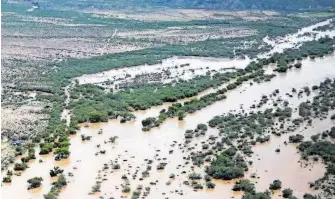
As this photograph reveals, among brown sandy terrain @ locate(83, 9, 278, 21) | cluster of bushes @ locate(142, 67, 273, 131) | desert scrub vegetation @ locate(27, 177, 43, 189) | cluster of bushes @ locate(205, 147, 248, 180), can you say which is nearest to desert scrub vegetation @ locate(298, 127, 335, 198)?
cluster of bushes @ locate(205, 147, 248, 180)

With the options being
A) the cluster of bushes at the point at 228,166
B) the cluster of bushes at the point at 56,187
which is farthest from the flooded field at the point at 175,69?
the cluster of bushes at the point at 56,187

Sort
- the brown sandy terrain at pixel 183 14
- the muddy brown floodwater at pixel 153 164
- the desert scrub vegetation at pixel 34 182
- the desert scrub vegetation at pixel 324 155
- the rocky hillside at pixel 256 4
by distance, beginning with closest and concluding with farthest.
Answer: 1. the desert scrub vegetation at pixel 324 155
2. the muddy brown floodwater at pixel 153 164
3. the desert scrub vegetation at pixel 34 182
4. the brown sandy terrain at pixel 183 14
5. the rocky hillside at pixel 256 4

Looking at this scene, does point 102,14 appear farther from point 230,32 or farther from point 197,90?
point 197,90

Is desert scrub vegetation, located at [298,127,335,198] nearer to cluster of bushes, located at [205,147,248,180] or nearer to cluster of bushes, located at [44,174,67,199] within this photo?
cluster of bushes, located at [205,147,248,180]

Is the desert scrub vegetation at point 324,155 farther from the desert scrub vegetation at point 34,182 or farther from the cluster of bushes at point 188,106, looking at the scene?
the desert scrub vegetation at point 34,182

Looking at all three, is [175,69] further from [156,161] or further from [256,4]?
[256,4]

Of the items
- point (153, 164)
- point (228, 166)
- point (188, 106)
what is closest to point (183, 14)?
point (188, 106)

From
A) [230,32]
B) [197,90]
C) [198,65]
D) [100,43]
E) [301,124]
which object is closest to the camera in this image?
[301,124]

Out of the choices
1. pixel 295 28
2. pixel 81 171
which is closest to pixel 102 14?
pixel 295 28
